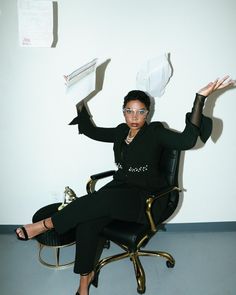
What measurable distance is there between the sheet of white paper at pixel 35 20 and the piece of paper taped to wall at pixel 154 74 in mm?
745

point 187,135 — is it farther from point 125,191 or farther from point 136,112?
point 125,191

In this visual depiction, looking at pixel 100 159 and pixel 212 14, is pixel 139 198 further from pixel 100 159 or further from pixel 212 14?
A: pixel 212 14

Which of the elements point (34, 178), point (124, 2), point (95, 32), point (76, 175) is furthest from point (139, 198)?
point (124, 2)

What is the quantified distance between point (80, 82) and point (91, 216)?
0.87m

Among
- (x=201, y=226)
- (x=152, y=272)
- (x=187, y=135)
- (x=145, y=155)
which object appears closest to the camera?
(x=187, y=135)

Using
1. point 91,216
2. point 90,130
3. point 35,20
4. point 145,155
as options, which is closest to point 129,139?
point 145,155

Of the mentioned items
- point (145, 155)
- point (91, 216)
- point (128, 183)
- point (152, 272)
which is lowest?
point (152, 272)

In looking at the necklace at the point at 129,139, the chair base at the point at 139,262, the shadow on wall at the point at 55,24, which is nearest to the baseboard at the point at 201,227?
the chair base at the point at 139,262

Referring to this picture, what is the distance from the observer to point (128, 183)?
1936 millimetres

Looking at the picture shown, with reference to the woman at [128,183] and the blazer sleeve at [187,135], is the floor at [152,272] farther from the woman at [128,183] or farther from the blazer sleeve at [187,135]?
the blazer sleeve at [187,135]

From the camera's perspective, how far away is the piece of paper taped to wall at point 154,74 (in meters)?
2.02

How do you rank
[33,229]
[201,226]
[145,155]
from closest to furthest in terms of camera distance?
1. [33,229]
2. [145,155]
3. [201,226]

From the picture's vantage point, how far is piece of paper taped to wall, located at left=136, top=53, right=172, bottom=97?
6.64 feet

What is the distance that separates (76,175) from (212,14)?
1689 millimetres
